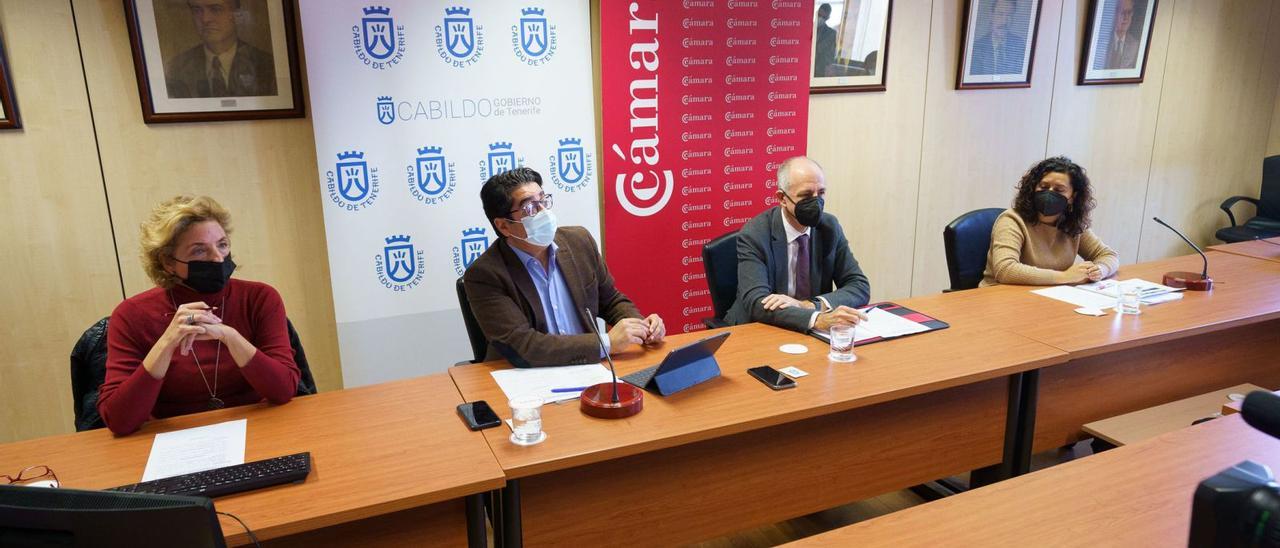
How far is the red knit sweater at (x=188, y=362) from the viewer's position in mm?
1731

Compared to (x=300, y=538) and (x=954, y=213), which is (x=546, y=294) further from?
(x=954, y=213)

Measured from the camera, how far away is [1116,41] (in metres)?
4.82

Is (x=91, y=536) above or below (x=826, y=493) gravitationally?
above

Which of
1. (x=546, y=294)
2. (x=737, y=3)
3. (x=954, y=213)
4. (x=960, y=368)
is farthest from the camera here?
(x=954, y=213)

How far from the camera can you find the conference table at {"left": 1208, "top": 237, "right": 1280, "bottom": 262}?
346 cm

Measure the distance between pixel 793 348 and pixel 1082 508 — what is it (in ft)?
3.20

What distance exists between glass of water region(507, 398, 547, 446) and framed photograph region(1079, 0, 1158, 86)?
468 cm

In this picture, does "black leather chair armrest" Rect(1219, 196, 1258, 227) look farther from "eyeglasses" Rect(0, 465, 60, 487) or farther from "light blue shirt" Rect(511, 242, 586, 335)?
"eyeglasses" Rect(0, 465, 60, 487)

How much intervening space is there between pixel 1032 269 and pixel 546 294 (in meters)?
2.01

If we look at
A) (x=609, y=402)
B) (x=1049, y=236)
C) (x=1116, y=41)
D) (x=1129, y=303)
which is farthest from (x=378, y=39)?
(x=1116, y=41)

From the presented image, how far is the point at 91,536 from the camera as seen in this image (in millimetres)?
898

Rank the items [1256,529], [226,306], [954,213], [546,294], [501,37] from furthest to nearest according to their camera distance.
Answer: [954,213] → [501,37] → [546,294] → [226,306] → [1256,529]

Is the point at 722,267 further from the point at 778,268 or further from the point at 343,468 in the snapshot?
the point at 343,468

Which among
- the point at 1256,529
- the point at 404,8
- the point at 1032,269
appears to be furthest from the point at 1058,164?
the point at 404,8
